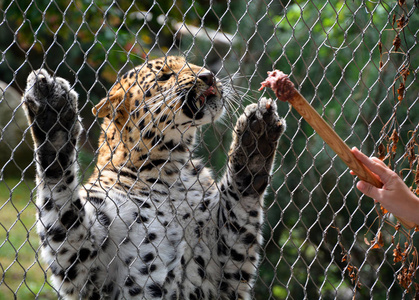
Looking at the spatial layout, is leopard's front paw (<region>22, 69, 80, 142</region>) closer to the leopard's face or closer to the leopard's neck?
the leopard's face

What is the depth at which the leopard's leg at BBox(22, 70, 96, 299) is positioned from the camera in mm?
2961

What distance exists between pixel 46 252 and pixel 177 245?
79 centimetres

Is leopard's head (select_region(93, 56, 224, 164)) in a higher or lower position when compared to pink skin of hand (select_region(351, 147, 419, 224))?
lower

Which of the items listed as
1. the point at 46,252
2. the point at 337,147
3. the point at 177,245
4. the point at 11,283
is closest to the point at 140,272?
the point at 177,245

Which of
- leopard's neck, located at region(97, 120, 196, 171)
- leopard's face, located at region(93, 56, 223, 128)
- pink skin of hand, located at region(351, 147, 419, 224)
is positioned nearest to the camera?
pink skin of hand, located at region(351, 147, 419, 224)

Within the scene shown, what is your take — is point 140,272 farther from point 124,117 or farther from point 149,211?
point 124,117

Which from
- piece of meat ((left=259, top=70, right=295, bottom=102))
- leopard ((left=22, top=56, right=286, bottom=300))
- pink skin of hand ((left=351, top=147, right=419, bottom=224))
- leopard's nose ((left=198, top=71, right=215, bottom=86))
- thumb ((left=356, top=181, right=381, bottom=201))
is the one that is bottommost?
leopard ((left=22, top=56, right=286, bottom=300))

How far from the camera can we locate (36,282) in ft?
23.1

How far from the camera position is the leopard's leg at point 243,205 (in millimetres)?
3467

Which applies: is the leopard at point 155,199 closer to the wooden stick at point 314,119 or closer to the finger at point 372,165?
the wooden stick at point 314,119

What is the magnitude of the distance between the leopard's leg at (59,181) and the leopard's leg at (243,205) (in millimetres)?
879

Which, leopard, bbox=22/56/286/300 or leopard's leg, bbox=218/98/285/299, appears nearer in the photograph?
leopard, bbox=22/56/286/300

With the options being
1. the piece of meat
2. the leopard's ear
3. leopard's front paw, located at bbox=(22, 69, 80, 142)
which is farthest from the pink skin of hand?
the leopard's ear

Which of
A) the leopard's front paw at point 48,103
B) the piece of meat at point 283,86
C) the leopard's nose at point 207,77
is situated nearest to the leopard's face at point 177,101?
the leopard's nose at point 207,77
